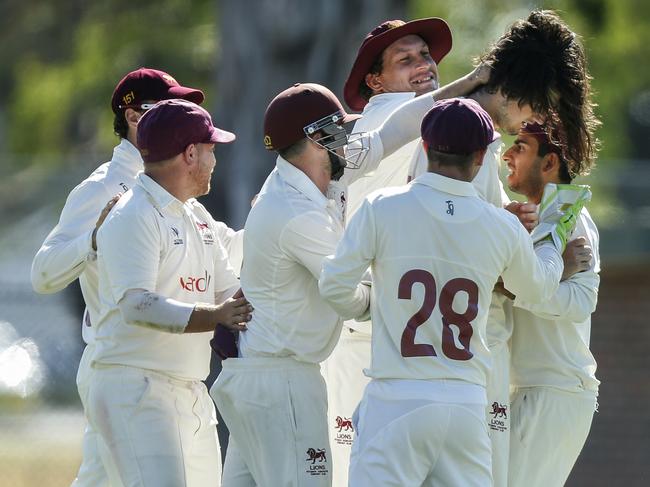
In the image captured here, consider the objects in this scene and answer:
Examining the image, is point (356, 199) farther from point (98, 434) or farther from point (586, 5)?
point (586, 5)

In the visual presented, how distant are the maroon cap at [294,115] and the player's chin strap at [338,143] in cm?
1

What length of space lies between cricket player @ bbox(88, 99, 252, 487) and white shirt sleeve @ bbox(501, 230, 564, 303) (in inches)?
41.5

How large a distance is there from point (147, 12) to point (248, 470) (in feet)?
46.2

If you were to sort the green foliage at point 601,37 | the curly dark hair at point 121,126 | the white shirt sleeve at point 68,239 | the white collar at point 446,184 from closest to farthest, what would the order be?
1. the white collar at point 446,184
2. the white shirt sleeve at point 68,239
3. the curly dark hair at point 121,126
4. the green foliage at point 601,37

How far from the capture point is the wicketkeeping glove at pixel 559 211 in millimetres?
5531

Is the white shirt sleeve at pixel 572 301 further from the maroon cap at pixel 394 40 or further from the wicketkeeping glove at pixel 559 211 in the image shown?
the maroon cap at pixel 394 40

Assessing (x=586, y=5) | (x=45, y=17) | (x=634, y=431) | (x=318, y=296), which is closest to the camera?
(x=318, y=296)

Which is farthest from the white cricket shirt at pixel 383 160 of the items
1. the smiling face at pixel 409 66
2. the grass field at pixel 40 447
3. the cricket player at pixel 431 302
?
the grass field at pixel 40 447

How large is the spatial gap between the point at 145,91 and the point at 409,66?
1.20 metres

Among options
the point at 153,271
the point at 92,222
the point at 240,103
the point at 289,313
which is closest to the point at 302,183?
the point at 289,313

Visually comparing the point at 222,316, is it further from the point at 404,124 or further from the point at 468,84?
the point at 468,84

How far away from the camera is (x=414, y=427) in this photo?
4934 mm

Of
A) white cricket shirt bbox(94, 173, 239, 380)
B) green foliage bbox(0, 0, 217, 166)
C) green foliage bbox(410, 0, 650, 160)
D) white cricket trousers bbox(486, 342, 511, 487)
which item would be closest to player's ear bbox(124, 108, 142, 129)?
white cricket shirt bbox(94, 173, 239, 380)

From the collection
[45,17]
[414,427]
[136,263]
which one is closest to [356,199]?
[136,263]
